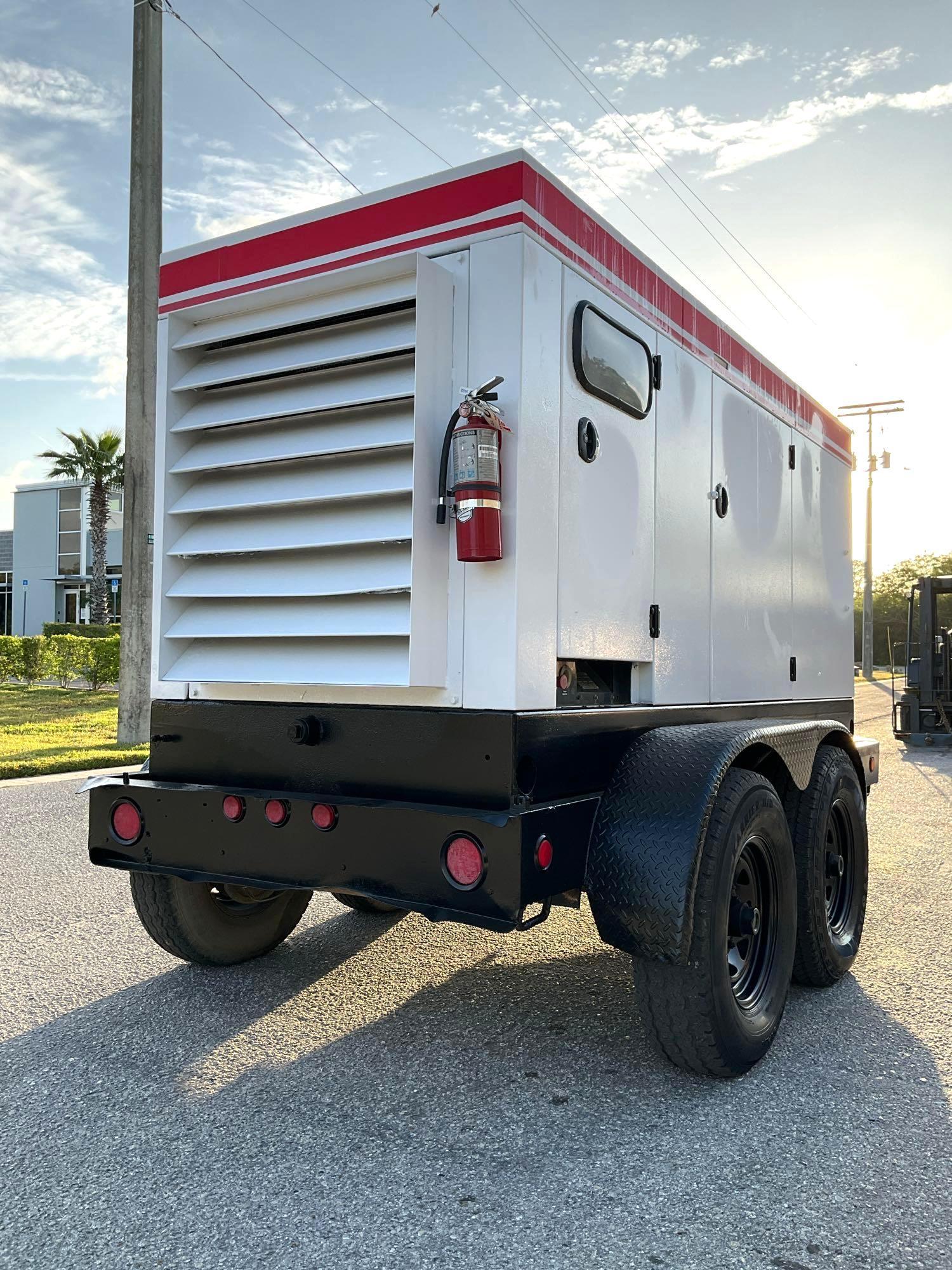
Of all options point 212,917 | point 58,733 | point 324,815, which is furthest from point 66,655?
point 324,815

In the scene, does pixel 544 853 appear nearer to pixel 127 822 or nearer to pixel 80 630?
pixel 127 822

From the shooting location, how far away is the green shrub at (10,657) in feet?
70.1

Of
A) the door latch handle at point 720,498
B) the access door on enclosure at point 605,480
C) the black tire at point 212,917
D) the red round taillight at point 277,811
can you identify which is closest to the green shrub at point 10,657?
the black tire at point 212,917

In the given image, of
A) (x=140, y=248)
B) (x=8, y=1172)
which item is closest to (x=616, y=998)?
(x=8, y=1172)

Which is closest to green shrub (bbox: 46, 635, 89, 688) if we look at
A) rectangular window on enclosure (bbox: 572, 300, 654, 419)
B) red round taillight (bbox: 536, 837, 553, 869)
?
rectangular window on enclosure (bbox: 572, 300, 654, 419)

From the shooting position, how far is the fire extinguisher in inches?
121

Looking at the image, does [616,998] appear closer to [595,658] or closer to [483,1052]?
[483,1052]

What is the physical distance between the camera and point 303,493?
357 centimetres

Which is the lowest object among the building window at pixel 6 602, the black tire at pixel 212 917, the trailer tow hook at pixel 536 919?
the black tire at pixel 212 917

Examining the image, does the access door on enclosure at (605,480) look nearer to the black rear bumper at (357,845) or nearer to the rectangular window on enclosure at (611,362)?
the rectangular window on enclosure at (611,362)

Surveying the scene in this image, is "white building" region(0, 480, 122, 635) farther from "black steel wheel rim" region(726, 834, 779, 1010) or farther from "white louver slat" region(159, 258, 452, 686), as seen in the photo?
"black steel wheel rim" region(726, 834, 779, 1010)

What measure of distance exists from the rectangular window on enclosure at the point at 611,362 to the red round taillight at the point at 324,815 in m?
1.65

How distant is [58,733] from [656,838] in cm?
1173

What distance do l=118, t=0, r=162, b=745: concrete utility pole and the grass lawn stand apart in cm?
74
